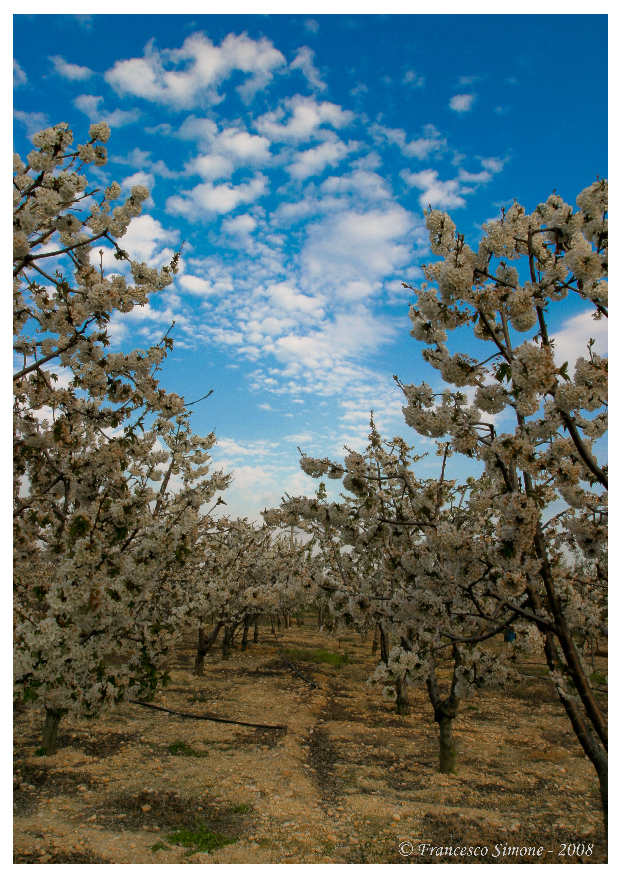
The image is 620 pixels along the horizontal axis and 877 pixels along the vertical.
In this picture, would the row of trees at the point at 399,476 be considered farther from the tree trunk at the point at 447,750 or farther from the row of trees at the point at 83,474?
the tree trunk at the point at 447,750

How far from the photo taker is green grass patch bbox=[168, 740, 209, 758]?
8.31 m

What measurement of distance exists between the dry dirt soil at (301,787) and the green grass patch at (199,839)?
3 centimetres

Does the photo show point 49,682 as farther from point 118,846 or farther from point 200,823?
point 200,823

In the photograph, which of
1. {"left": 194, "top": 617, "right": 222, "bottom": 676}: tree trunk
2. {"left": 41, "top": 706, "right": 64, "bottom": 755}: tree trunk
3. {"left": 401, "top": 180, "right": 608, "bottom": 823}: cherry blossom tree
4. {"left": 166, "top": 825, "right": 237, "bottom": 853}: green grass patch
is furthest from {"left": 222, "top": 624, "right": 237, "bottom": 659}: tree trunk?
{"left": 401, "top": 180, "right": 608, "bottom": 823}: cherry blossom tree

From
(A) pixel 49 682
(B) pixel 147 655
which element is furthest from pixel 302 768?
(A) pixel 49 682

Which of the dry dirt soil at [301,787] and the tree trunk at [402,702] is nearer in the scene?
the dry dirt soil at [301,787]

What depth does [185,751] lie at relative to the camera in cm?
846

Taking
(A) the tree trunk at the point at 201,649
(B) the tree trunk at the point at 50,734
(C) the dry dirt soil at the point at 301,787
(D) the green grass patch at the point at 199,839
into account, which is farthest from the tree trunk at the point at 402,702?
(B) the tree trunk at the point at 50,734

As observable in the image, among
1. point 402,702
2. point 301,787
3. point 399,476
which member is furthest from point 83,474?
point 402,702

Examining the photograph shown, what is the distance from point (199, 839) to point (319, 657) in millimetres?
13353

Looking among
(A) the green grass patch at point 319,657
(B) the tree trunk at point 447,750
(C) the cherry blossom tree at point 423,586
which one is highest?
(C) the cherry blossom tree at point 423,586

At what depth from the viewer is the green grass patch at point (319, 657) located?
17.8 meters

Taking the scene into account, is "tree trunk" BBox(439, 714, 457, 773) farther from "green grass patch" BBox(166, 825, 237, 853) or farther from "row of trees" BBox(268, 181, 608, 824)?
"green grass patch" BBox(166, 825, 237, 853)

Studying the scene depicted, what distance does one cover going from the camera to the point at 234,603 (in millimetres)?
15188
